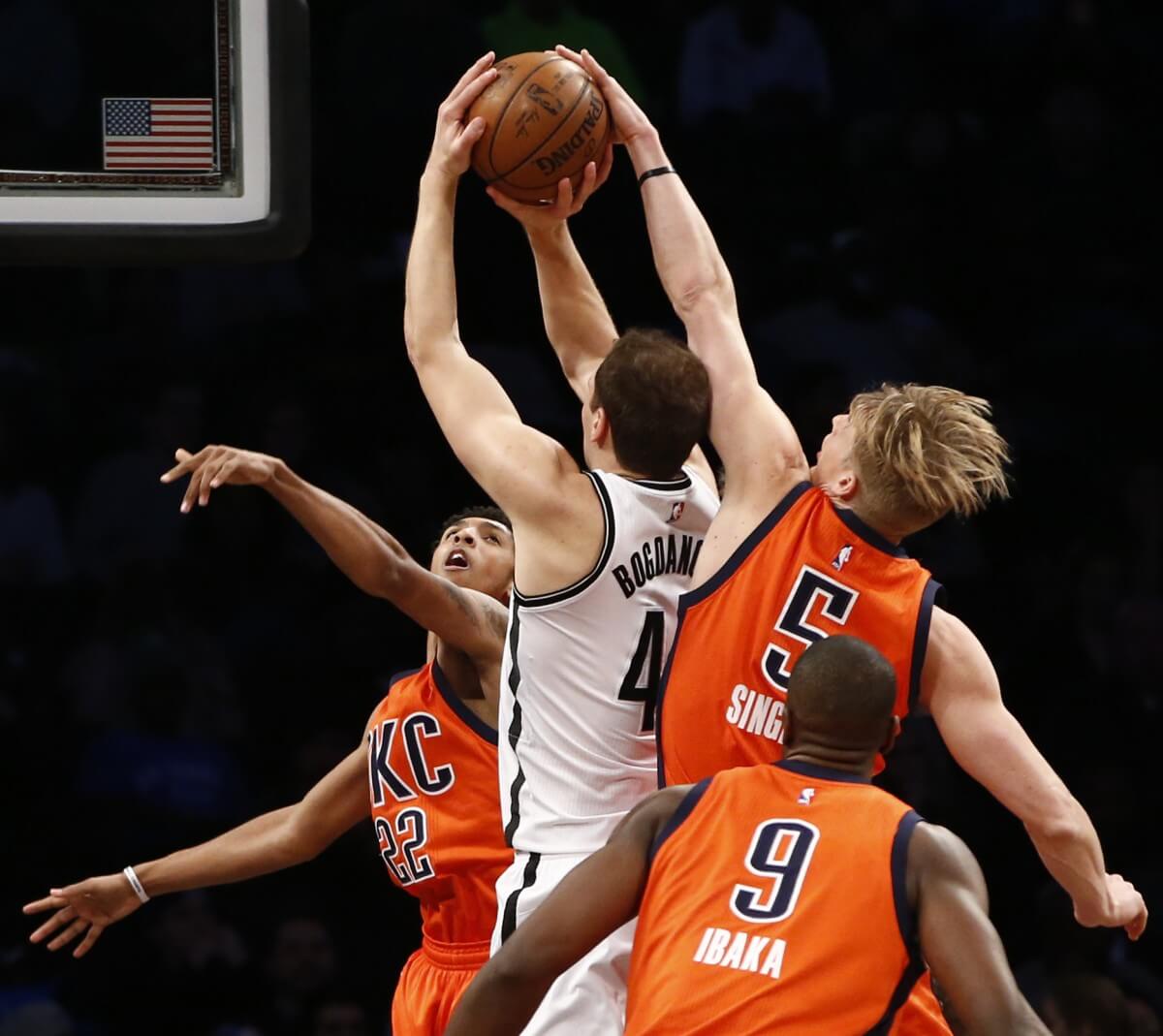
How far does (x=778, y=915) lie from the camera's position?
10.2ft

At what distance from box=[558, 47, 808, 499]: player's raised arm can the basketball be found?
0.09m

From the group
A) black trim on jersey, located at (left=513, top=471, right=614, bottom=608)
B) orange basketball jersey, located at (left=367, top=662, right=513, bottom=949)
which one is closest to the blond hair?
black trim on jersey, located at (left=513, top=471, right=614, bottom=608)

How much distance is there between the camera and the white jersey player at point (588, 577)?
394cm

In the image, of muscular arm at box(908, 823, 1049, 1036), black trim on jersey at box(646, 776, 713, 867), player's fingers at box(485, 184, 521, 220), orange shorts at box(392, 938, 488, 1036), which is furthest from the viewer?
orange shorts at box(392, 938, 488, 1036)

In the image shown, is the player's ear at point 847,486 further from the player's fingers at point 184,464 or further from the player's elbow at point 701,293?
the player's fingers at point 184,464

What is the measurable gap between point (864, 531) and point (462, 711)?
149cm

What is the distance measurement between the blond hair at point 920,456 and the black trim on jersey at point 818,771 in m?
0.76

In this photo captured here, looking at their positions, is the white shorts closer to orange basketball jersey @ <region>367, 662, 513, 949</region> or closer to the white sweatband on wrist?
orange basketball jersey @ <region>367, 662, 513, 949</region>

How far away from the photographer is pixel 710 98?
8195 millimetres

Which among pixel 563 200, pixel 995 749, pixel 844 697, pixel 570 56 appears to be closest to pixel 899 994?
pixel 844 697

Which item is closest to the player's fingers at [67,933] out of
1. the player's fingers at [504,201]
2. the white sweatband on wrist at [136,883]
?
the white sweatband on wrist at [136,883]

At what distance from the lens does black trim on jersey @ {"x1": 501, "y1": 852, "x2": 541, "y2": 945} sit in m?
3.98

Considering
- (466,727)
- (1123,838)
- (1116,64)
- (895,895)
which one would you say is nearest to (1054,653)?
(1123,838)

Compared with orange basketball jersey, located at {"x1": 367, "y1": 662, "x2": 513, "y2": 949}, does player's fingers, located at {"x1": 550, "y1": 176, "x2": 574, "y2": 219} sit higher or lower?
higher
